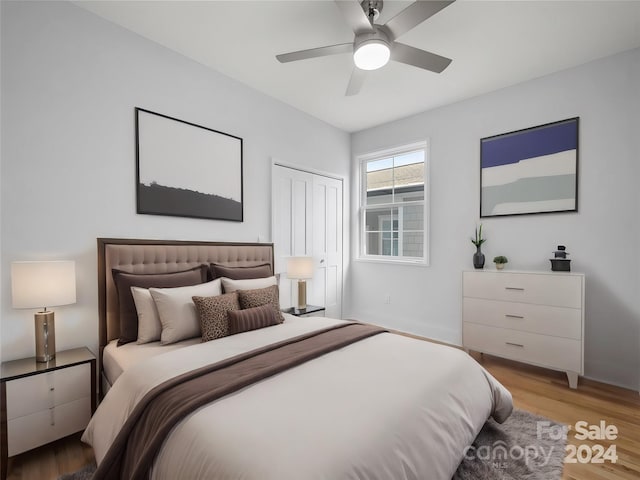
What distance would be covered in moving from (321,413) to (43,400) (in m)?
1.67

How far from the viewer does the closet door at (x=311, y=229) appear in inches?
144

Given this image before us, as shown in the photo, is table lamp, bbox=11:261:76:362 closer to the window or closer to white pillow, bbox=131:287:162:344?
white pillow, bbox=131:287:162:344

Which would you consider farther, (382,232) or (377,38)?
(382,232)

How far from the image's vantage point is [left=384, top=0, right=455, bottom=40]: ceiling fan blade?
5.43 feet

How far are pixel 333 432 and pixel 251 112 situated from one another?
309 cm

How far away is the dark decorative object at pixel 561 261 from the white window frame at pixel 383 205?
1.31 meters

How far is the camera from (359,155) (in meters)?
4.58

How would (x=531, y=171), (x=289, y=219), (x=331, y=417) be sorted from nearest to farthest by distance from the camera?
(x=331, y=417) < (x=531, y=171) < (x=289, y=219)

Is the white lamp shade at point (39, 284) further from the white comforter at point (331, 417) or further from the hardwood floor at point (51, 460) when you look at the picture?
the hardwood floor at point (51, 460)

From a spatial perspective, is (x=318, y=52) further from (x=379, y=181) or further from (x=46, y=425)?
(x=46, y=425)

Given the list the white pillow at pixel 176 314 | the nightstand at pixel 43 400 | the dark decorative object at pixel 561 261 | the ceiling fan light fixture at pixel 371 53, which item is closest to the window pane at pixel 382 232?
the dark decorative object at pixel 561 261

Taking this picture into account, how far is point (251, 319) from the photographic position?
2205mm

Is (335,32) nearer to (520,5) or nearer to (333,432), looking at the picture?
(520,5)

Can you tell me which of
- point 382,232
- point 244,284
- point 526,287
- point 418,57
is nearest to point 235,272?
point 244,284
